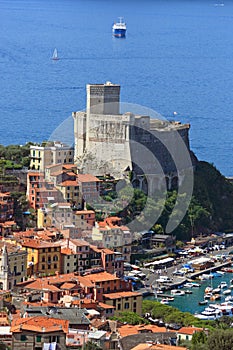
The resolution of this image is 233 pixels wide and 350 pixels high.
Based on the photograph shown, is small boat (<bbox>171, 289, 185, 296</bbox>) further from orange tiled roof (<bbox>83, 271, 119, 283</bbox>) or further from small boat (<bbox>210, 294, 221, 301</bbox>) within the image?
orange tiled roof (<bbox>83, 271, 119, 283</bbox>)

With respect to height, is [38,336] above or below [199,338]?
above

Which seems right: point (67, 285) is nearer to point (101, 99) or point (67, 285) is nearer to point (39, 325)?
point (39, 325)

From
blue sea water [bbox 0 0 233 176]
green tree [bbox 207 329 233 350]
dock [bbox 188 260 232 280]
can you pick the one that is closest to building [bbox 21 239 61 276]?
dock [bbox 188 260 232 280]

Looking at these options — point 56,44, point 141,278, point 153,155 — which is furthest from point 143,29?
point 141,278

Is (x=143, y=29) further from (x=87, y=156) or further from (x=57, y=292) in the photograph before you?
(x=57, y=292)

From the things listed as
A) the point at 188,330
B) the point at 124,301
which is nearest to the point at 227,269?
the point at 124,301

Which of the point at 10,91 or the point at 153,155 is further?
the point at 10,91
